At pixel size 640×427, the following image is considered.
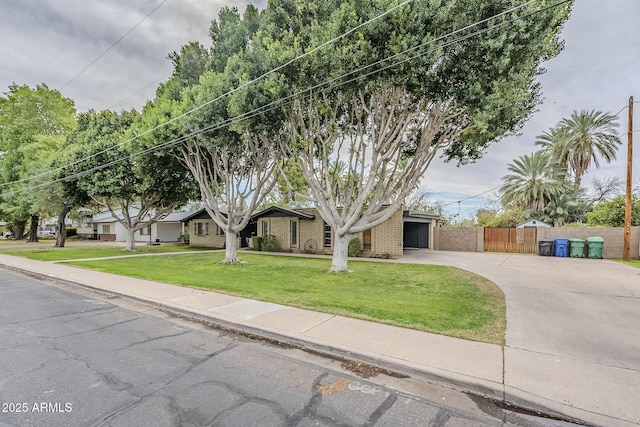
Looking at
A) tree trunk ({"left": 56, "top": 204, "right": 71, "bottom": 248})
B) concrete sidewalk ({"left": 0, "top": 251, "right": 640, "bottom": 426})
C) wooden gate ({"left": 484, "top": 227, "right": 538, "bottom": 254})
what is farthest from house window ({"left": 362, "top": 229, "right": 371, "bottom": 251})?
tree trunk ({"left": 56, "top": 204, "right": 71, "bottom": 248})

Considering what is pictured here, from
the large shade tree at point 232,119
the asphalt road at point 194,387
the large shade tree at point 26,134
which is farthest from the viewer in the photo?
the large shade tree at point 26,134

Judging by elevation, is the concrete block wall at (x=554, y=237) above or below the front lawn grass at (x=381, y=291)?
above

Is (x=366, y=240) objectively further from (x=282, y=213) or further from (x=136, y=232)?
(x=136, y=232)

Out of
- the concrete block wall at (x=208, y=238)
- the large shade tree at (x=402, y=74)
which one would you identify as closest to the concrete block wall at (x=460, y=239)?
the large shade tree at (x=402, y=74)

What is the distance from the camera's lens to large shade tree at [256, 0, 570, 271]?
7586 millimetres

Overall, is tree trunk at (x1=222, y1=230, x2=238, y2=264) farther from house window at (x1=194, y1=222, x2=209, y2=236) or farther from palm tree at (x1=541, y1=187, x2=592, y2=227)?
palm tree at (x1=541, y1=187, x2=592, y2=227)

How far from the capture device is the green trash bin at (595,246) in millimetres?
16500

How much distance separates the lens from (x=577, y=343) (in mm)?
4738

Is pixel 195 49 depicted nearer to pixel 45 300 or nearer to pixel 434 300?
pixel 45 300

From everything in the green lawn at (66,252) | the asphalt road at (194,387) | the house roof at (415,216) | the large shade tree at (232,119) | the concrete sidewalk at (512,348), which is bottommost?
the green lawn at (66,252)

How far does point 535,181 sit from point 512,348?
28943mm

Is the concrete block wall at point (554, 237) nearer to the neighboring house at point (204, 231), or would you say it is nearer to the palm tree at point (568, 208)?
the palm tree at point (568, 208)

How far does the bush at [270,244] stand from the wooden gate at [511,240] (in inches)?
559

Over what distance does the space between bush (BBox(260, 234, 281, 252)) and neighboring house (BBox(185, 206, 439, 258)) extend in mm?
246
